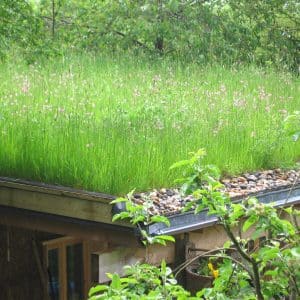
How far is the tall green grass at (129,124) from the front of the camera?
5.54 metres

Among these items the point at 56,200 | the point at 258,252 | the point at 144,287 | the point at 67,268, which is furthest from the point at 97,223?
the point at 67,268

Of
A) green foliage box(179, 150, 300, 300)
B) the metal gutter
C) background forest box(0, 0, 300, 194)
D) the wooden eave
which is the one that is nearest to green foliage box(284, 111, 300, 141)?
green foliage box(179, 150, 300, 300)

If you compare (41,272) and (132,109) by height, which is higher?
(132,109)

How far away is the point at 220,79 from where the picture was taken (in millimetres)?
9688

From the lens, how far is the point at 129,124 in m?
6.35

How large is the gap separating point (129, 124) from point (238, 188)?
1.20 m

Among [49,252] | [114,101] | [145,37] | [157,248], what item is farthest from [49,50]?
[145,37]

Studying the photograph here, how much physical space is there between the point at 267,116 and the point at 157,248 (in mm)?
2578

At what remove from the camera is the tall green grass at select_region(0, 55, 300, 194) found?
18.2ft

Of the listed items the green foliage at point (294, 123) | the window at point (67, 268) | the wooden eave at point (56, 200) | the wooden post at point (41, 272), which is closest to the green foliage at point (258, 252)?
the green foliage at point (294, 123)

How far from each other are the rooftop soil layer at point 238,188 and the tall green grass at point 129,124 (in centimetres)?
17

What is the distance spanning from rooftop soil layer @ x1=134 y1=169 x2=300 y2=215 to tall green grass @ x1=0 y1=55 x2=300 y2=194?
17 centimetres

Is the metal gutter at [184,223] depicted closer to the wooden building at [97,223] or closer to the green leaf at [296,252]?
the wooden building at [97,223]

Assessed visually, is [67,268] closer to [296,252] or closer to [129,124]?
[129,124]
